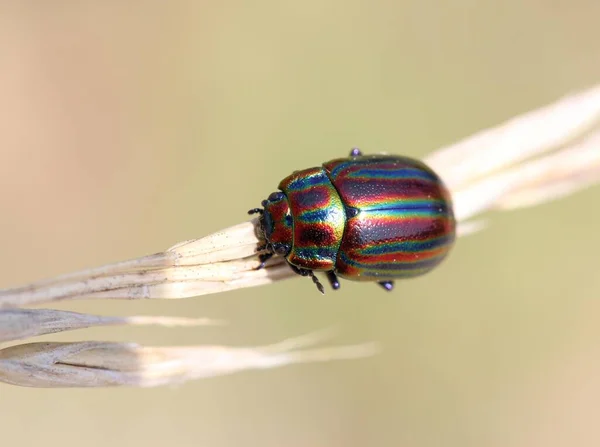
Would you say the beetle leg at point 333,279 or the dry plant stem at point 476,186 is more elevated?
the dry plant stem at point 476,186

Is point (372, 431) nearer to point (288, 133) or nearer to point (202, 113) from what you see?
point (288, 133)

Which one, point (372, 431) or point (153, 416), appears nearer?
point (153, 416)

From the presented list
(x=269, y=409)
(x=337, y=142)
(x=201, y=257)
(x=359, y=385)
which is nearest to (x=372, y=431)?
(x=359, y=385)

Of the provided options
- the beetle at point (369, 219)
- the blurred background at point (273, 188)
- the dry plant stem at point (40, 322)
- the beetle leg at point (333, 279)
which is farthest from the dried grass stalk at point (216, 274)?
the blurred background at point (273, 188)

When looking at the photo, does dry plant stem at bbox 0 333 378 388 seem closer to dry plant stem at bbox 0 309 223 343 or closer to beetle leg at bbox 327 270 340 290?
dry plant stem at bbox 0 309 223 343

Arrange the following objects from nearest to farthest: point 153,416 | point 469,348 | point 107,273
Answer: point 107,273 < point 153,416 < point 469,348

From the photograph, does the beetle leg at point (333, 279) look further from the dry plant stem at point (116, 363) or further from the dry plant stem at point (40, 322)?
the dry plant stem at point (40, 322)
